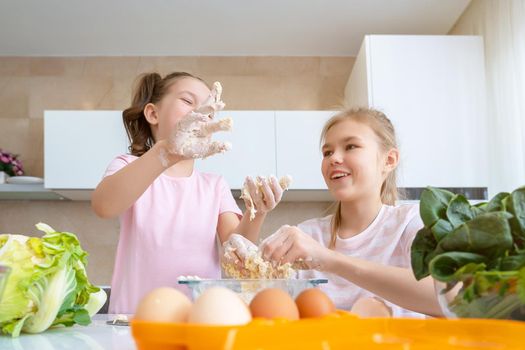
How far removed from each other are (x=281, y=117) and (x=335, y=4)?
2.11 feet

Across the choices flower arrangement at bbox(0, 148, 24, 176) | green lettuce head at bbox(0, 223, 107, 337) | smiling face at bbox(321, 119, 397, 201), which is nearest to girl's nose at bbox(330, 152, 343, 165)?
smiling face at bbox(321, 119, 397, 201)

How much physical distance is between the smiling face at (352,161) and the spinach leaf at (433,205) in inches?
35.3

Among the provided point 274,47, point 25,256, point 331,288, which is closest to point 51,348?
point 25,256

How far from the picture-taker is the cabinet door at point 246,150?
2922 mm

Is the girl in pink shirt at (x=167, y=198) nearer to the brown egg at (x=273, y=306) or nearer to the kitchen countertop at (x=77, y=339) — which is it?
the kitchen countertop at (x=77, y=339)

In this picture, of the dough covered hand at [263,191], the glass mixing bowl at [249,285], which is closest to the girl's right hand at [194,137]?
the dough covered hand at [263,191]

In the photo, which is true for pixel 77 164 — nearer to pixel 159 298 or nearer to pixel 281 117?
pixel 281 117

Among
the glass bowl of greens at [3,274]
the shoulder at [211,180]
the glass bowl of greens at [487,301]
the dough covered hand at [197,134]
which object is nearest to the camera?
the glass bowl of greens at [487,301]

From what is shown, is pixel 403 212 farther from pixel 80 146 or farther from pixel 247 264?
pixel 80 146

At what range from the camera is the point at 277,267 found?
0.97 meters

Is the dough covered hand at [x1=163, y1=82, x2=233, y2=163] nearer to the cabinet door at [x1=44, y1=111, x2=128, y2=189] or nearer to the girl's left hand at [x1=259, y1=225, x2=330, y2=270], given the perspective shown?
the girl's left hand at [x1=259, y1=225, x2=330, y2=270]

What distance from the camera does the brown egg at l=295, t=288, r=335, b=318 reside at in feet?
1.32

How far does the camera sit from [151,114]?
5.36 feet

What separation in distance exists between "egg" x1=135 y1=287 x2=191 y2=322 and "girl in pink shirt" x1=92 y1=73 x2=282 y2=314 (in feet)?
2.56
